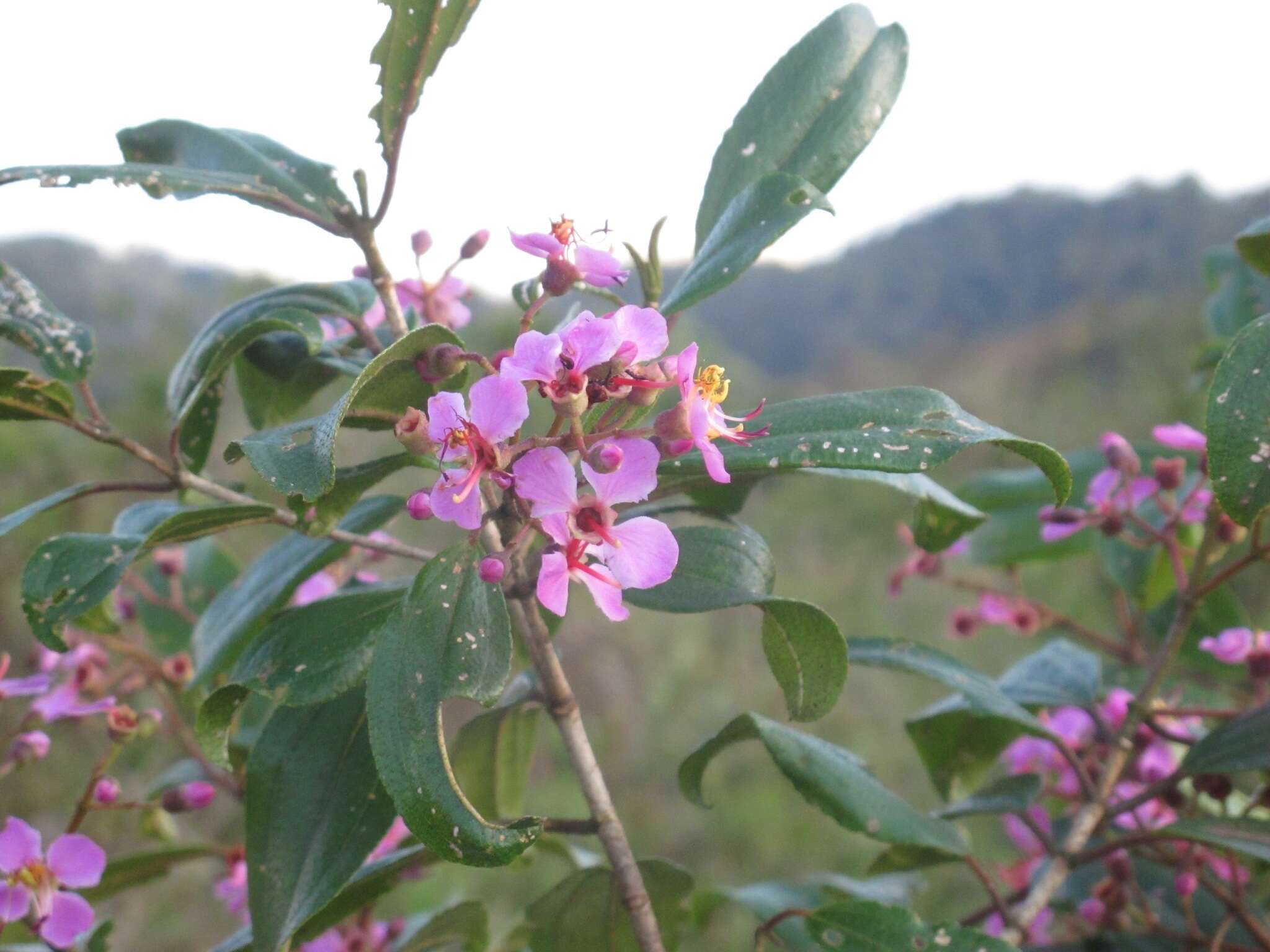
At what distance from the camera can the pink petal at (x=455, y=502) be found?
491 millimetres

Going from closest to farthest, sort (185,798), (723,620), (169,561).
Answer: (185,798) < (169,561) < (723,620)

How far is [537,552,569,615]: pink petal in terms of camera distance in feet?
1.63

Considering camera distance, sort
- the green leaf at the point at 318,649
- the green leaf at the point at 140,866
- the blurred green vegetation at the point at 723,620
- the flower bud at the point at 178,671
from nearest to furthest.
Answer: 1. the green leaf at the point at 318,649
2. the green leaf at the point at 140,866
3. the flower bud at the point at 178,671
4. the blurred green vegetation at the point at 723,620

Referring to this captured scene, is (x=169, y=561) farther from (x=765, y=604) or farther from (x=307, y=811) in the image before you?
(x=765, y=604)

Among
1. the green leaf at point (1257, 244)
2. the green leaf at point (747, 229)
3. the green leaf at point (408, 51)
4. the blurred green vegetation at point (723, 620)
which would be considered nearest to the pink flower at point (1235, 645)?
the green leaf at point (1257, 244)

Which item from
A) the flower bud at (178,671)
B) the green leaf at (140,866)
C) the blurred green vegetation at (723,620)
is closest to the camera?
the green leaf at (140,866)

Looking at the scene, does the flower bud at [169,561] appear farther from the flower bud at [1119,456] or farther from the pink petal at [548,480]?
the flower bud at [1119,456]

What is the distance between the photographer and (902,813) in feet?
2.33

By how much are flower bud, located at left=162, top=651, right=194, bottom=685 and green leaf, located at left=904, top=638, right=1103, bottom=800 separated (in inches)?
24.5

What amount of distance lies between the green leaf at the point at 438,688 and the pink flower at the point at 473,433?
0.15ft

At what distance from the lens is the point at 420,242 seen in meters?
0.74

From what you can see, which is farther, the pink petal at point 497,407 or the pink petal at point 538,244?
the pink petal at point 538,244

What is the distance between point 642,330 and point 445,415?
115mm

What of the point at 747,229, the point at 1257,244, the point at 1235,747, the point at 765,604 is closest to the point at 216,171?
the point at 747,229
